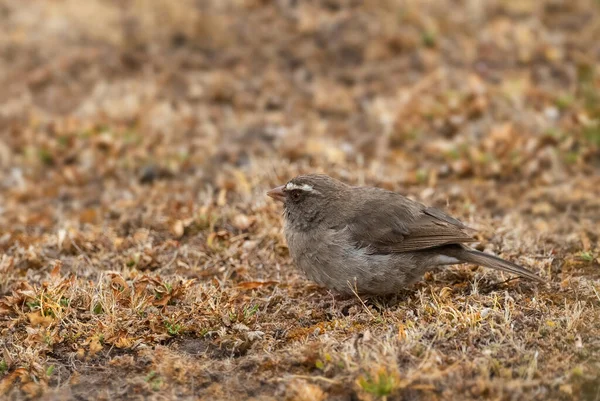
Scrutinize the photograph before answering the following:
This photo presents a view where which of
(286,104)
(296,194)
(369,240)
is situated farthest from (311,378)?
(286,104)

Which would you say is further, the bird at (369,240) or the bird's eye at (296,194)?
the bird's eye at (296,194)

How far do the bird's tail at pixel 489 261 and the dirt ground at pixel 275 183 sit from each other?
22cm

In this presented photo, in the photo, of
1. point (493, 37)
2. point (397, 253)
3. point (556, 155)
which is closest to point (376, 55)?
point (493, 37)

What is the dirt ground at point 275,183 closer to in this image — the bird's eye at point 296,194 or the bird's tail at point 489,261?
the bird's tail at point 489,261

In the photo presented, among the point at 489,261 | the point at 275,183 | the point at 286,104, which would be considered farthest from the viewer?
the point at 286,104

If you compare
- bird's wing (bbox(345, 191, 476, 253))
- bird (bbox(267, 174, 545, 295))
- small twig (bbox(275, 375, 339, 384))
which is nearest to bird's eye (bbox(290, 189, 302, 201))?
bird (bbox(267, 174, 545, 295))

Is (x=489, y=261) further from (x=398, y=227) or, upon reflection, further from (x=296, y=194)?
(x=296, y=194)

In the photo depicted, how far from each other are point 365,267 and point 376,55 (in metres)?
6.99

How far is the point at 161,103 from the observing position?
12250 millimetres

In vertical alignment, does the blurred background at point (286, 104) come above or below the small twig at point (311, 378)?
above

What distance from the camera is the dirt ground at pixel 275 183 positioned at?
225 inches

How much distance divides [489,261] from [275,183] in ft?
11.6

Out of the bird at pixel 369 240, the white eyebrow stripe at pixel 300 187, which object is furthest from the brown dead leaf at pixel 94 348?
the white eyebrow stripe at pixel 300 187

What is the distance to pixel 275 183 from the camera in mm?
9516
